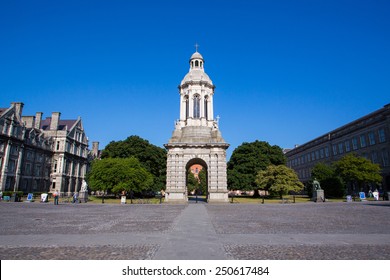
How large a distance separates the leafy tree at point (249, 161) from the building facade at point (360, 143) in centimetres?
1914

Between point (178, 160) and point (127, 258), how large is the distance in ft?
101

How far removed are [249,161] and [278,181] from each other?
10707mm

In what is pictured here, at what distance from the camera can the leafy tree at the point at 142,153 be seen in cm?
5738

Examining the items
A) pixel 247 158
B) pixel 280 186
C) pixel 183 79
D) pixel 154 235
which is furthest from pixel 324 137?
pixel 154 235

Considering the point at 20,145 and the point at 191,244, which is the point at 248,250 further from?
the point at 20,145

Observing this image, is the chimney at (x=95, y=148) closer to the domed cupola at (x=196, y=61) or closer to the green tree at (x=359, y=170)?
the domed cupola at (x=196, y=61)

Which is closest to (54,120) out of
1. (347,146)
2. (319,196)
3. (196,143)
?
(196,143)

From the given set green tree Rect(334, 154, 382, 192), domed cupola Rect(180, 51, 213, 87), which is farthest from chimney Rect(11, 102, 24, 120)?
green tree Rect(334, 154, 382, 192)

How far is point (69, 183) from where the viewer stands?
67875 mm

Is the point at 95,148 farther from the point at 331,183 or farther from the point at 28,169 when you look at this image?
the point at 331,183

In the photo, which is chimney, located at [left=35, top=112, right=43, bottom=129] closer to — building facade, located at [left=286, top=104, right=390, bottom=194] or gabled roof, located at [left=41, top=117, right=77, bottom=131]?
gabled roof, located at [left=41, top=117, right=77, bottom=131]

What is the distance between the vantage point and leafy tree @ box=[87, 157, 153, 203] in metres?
43.6

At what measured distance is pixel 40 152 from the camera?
60781 mm

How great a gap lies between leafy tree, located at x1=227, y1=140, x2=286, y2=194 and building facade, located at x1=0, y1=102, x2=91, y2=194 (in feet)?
143
